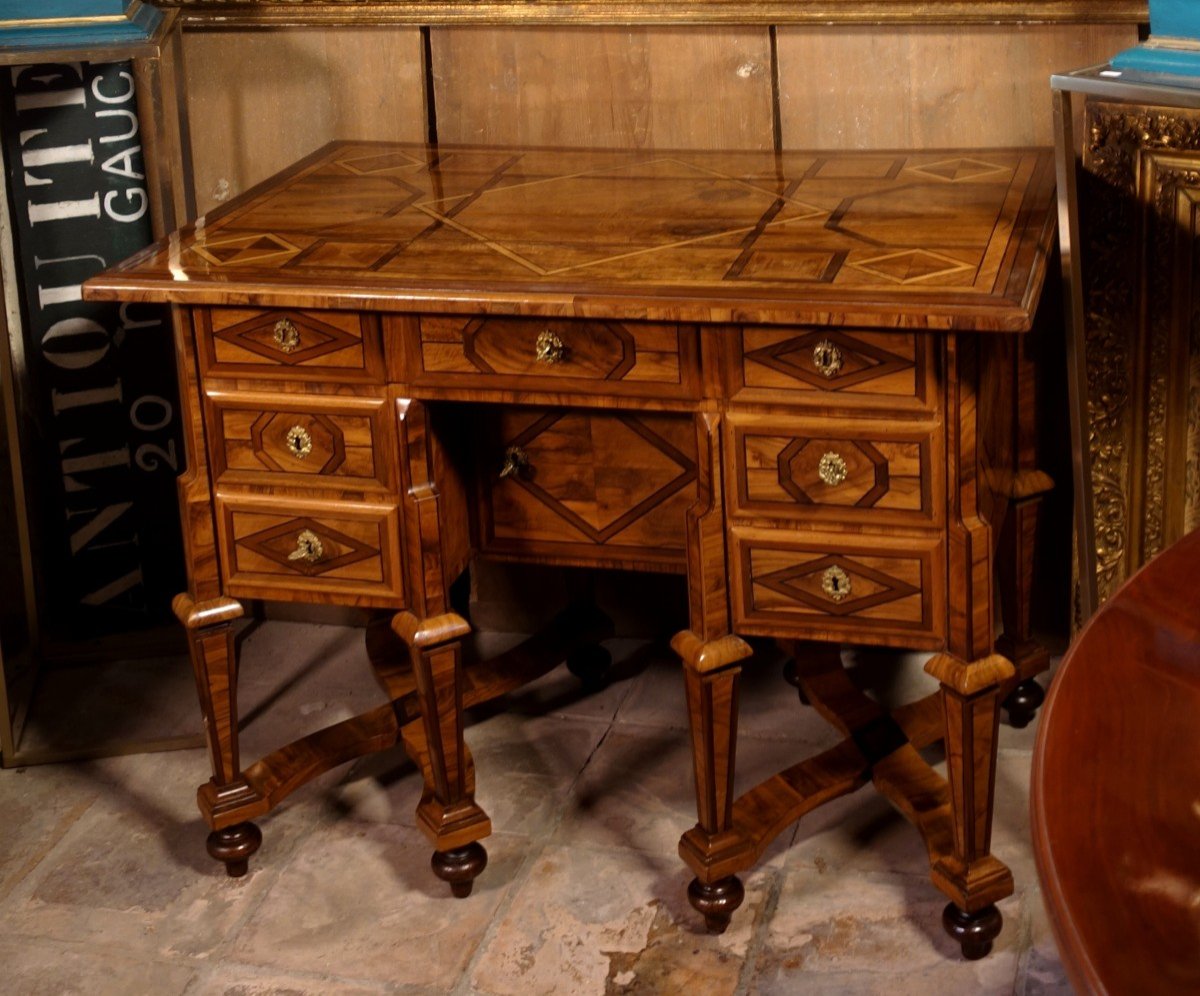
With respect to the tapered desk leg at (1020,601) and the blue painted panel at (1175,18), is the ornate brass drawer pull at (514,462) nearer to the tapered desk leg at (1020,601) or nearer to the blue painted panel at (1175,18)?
the tapered desk leg at (1020,601)

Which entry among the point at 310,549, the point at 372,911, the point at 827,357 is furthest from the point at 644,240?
the point at 372,911

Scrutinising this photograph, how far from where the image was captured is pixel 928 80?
2727 millimetres

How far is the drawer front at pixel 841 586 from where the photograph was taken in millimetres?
2178

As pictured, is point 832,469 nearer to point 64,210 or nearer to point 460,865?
point 460,865

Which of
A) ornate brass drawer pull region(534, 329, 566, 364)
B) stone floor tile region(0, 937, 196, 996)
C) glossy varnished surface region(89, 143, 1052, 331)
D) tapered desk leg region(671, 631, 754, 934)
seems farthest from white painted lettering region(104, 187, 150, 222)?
tapered desk leg region(671, 631, 754, 934)

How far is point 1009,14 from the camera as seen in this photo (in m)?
2.64

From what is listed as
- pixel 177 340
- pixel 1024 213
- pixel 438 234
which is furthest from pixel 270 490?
pixel 1024 213

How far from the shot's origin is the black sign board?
2994 millimetres

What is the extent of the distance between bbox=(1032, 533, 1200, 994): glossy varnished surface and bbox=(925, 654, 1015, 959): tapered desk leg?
1188 mm

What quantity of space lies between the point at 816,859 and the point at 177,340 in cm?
123

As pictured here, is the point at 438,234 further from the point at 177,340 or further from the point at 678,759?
the point at 678,759

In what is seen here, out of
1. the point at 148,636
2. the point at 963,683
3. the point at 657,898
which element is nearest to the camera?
the point at 963,683

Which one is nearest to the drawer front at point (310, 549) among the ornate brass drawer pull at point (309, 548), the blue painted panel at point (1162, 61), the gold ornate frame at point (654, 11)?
the ornate brass drawer pull at point (309, 548)

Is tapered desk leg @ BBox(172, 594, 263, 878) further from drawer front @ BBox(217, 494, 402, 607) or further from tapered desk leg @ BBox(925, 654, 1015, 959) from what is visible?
tapered desk leg @ BBox(925, 654, 1015, 959)
